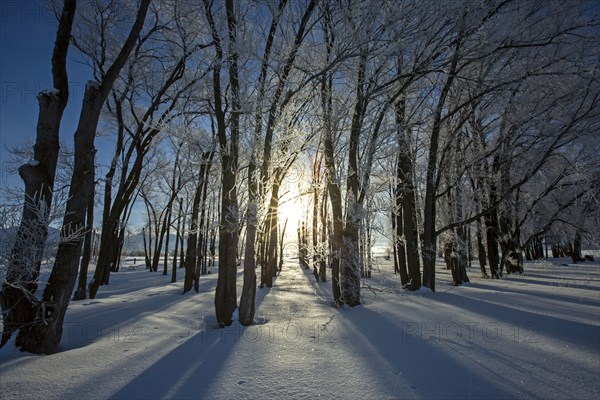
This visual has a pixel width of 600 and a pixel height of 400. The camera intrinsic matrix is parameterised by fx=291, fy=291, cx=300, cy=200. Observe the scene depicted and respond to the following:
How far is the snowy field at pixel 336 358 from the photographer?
9.21 ft

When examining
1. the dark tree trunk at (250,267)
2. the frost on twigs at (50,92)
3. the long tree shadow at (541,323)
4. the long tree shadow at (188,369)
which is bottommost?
the long tree shadow at (188,369)

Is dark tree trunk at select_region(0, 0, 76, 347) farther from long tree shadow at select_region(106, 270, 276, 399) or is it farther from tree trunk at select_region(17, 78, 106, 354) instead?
long tree shadow at select_region(106, 270, 276, 399)

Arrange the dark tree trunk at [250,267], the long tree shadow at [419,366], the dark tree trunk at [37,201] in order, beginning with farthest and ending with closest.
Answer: the dark tree trunk at [250,267]
the dark tree trunk at [37,201]
the long tree shadow at [419,366]

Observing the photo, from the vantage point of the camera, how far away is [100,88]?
465cm

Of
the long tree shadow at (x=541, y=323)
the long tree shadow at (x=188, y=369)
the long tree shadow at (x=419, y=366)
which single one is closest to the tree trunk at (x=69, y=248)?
the long tree shadow at (x=188, y=369)

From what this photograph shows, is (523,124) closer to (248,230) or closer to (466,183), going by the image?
(466,183)

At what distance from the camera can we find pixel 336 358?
11.9 feet

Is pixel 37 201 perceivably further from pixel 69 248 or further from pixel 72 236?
pixel 72 236

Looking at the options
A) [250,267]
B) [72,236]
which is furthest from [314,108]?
[72,236]

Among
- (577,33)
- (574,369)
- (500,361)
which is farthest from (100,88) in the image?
(577,33)

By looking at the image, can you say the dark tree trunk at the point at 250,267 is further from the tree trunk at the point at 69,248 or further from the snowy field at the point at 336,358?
the tree trunk at the point at 69,248

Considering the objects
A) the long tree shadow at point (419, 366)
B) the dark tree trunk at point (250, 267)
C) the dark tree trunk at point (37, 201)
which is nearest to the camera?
the long tree shadow at point (419, 366)

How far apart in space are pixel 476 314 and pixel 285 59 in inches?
236

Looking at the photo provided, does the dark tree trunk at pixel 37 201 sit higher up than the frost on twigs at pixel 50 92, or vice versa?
the frost on twigs at pixel 50 92
